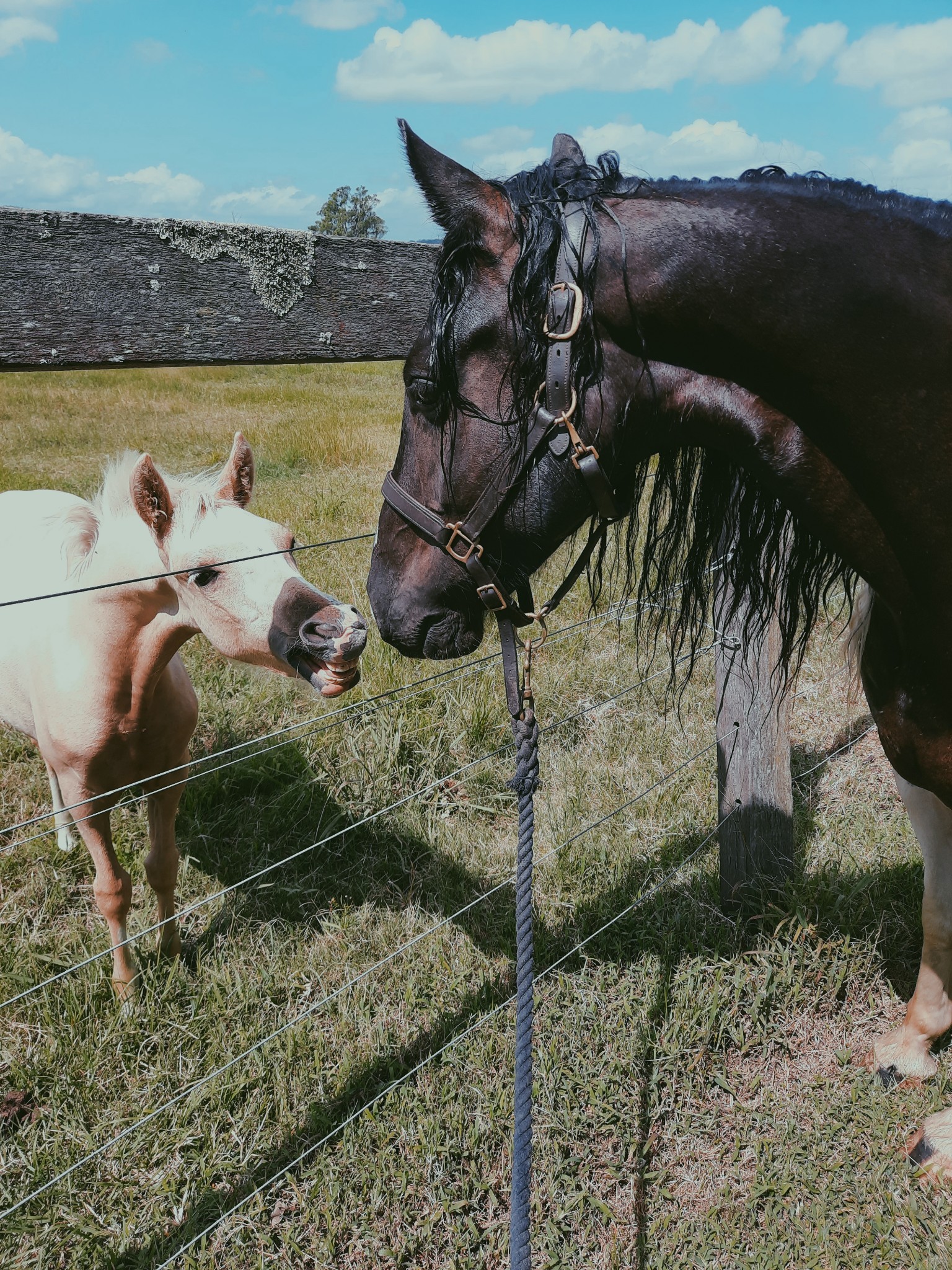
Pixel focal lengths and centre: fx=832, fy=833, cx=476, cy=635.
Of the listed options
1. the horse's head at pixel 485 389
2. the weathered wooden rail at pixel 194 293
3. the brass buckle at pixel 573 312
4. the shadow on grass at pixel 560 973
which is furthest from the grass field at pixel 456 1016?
the brass buckle at pixel 573 312

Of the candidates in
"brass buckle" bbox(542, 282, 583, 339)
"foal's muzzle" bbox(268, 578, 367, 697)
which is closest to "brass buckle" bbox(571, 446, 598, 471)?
"brass buckle" bbox(542, 282, 583, 339)

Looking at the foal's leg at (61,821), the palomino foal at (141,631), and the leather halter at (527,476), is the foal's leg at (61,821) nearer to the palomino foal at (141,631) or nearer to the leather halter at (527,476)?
the palomino foal at (141,631)

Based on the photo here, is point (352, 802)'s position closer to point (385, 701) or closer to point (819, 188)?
point (385, 701)

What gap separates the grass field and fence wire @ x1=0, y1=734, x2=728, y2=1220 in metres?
0.03

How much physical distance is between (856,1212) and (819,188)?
2.38 meters

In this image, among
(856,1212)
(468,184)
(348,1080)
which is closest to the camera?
(468,184)

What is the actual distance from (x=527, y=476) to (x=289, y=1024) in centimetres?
154

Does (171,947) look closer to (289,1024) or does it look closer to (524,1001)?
(289,1024)

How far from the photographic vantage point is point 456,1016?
8.64ft

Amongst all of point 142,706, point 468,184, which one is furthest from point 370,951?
point 468,184

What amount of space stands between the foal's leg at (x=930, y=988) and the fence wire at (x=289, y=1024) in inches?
30.1

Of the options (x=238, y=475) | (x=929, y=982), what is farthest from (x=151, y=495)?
(x=929, y=982)

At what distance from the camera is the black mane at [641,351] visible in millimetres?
1410

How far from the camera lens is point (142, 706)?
8.63ft
